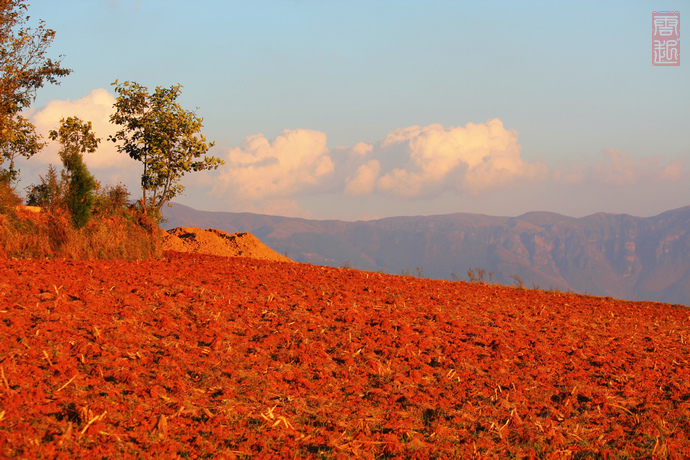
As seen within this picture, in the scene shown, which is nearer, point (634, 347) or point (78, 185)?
point (634, 347)

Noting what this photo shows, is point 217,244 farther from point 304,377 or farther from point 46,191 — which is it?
point 304,377

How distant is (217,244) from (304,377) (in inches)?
724

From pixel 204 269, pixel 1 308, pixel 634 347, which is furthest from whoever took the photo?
pixel 204 269

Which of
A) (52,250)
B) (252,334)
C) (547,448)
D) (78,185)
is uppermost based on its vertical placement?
(78,185)

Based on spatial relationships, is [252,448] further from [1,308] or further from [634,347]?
[634,347]

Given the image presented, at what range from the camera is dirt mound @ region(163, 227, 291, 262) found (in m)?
22.7

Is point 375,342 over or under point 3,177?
under

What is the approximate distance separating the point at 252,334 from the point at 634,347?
7009 mm

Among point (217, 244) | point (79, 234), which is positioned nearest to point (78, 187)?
point (79, 234)

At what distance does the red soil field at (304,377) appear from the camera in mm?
4738

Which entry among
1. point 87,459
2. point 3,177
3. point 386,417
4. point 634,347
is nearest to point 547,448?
point 386,417

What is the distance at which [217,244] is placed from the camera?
23.8 metres

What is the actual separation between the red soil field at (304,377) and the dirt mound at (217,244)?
12039 mm

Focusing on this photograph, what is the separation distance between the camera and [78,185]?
48.2 feet
